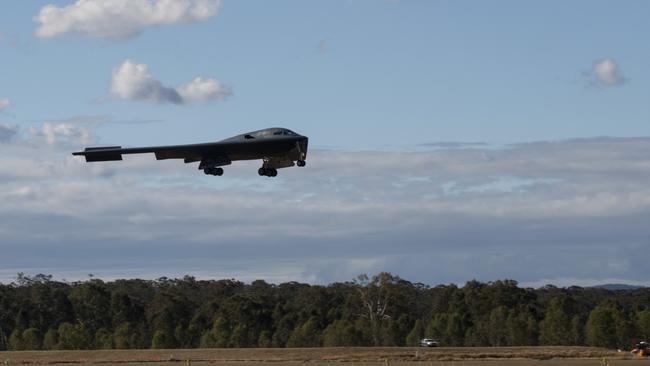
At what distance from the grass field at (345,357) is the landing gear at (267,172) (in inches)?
1338

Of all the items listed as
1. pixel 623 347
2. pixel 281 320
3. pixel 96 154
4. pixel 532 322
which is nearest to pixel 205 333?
pixel 281 320

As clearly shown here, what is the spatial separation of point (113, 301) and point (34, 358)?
65.6 metres

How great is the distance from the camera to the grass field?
109206 millimetres

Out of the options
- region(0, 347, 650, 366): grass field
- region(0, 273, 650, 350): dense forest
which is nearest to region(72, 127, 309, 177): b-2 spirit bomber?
region(0, 347, 650, 366): grass field

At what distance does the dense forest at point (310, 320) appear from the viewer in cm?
15788

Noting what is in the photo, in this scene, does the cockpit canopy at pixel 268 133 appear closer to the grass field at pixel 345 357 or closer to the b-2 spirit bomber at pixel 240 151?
the b-2 spirit bomber at pixel 240 151

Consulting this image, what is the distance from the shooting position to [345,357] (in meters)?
115

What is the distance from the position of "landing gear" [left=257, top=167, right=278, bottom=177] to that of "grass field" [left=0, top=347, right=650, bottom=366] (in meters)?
34.0

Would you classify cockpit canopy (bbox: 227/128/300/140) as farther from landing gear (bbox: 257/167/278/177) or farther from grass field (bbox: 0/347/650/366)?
grass field (bbox: 0/347/650/366)

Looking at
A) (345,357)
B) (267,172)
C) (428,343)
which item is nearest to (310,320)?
(428,343)

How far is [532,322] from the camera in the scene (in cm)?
16012

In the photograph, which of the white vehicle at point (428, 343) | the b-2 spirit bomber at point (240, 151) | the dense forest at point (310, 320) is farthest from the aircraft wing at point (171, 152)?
the dense forest at point (310, 320)

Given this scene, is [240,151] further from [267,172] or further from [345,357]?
[345,357]

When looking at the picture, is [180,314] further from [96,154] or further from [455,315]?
[96,154]
